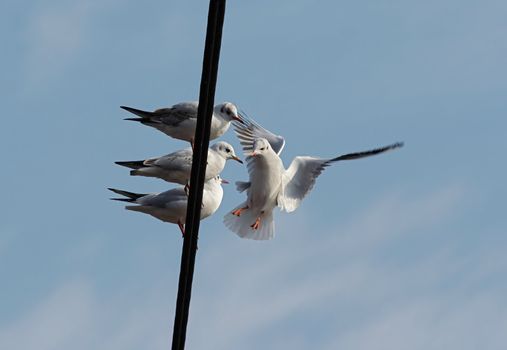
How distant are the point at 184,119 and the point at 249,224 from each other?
1.73m

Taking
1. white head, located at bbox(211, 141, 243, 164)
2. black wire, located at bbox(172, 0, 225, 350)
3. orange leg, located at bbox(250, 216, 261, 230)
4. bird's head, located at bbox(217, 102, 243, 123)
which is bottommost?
black wire, located at bbox(172, 0, 225, 350)

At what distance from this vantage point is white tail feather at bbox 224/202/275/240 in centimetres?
1334

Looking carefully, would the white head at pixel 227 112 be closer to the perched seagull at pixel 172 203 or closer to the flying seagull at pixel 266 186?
the flying seagull at pixel 266 186

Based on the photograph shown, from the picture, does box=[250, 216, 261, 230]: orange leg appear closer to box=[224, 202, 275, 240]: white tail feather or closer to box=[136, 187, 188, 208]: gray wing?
box=[224, 202, 275, 240]: white tail feather

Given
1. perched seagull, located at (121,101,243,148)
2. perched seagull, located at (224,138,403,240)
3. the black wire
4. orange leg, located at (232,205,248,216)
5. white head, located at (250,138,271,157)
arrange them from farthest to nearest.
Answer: orange leg, located at (232,205,248,216) → perched seagull, located at (224,138,403,240) → white head, located at (250,138,271,157) → perched seagull, located at (121,101,243,148) → the black wire

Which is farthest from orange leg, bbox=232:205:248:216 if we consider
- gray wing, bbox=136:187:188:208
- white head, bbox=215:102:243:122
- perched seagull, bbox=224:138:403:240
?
white head, bbox=215:102:243:122

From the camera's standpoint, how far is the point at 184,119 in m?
12.2

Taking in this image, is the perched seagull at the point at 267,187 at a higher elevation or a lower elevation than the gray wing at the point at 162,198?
higher

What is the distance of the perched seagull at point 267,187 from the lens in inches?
516

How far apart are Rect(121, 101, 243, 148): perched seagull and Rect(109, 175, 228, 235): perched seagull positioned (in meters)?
0.56

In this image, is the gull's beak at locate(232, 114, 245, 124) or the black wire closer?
the black wire

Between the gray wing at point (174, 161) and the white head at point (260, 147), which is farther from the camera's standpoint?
the white head at point (260, 147)

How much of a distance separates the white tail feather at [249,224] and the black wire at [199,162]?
7225 millimetres

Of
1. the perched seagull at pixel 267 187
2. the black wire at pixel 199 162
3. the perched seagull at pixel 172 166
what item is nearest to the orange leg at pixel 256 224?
the perched seagull at pixel 267 187
